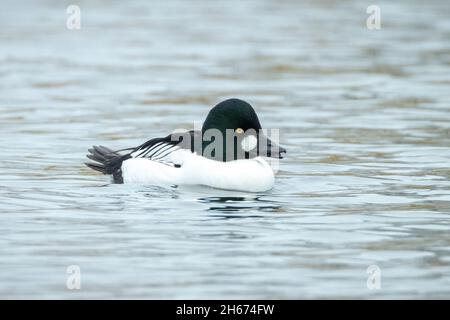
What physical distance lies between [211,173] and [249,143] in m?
0.45

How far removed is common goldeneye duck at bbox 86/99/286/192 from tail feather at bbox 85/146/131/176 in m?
0.25

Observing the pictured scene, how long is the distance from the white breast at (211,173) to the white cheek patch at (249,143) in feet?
0.36

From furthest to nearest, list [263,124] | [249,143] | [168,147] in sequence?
[263,124]
[168,147]
[249,143]

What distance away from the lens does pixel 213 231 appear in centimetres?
961

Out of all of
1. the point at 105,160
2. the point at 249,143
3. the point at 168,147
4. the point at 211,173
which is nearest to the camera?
the point at 211,173

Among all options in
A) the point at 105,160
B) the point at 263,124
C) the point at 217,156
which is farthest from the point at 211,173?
the point at 263,124

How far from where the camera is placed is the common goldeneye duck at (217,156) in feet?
36.7

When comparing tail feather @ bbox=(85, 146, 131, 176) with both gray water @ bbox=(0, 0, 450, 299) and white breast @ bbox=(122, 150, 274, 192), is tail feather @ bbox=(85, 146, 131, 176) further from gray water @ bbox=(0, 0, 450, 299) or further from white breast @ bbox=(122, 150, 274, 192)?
white breast @ bbox=(122, 150, 274, 192)

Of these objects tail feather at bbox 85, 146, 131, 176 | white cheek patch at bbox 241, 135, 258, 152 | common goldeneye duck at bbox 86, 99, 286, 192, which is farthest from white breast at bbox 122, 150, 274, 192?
tail feather at bbox 85, 146, 131, 176

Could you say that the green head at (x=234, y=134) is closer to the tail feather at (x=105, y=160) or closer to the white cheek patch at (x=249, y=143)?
the white cheek patch at (x=249, y=143)

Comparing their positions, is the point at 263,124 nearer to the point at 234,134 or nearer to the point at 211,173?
the point at 234,134

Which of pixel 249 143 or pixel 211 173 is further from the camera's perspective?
pixel 249 143

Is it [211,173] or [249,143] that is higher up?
[249,143]

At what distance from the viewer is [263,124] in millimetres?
15375
